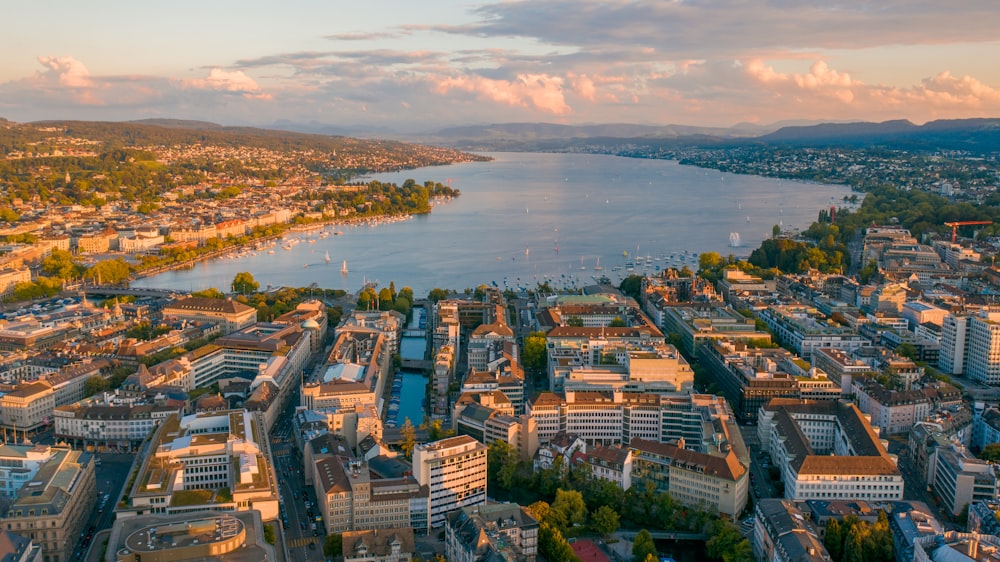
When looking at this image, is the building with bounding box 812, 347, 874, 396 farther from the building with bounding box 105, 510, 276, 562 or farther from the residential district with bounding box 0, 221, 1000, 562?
the building with bounding box 105, 510, 276, 562

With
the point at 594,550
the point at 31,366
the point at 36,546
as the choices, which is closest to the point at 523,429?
the point at 594,550

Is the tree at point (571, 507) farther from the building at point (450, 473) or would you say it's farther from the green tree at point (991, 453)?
the green tree at point (991, 453)

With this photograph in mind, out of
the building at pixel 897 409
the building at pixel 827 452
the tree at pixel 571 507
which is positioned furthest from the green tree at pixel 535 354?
the tree at pixel 571 507

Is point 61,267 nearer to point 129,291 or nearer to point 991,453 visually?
point 129,291

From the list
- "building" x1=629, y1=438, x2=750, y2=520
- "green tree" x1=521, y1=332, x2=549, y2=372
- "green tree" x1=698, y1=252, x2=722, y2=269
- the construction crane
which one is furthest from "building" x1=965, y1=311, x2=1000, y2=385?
the construction crane

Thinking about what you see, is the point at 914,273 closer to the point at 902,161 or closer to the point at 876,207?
the point at 876,207

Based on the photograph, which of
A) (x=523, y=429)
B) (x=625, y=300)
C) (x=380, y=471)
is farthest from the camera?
(x=625, y=300)

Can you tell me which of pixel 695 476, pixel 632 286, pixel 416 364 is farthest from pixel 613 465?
pixel 632 286
